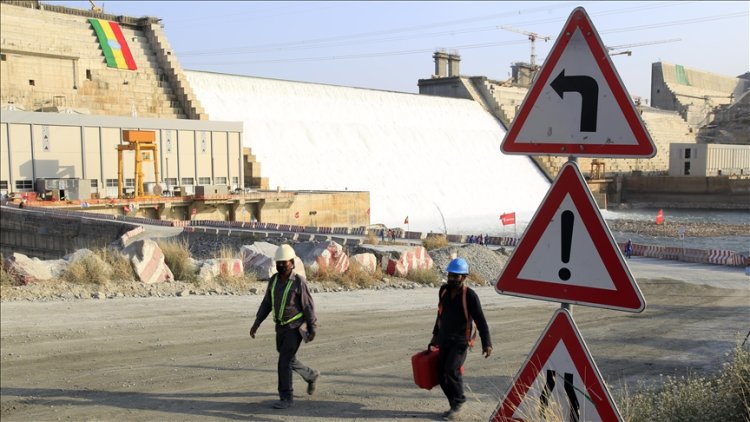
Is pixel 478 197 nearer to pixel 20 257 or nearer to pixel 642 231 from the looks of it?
pixel 642 231

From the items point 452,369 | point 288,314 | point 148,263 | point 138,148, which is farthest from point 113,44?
point 452,369

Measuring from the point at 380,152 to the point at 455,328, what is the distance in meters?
44.3

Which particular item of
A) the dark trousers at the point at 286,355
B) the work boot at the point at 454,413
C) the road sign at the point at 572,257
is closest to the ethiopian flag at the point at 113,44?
the dark trousers at the point at 286,355

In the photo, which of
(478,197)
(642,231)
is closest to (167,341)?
(642,231)

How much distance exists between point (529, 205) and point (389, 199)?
1374 cm

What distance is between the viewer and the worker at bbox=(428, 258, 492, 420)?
16.9 feet

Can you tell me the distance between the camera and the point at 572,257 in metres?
2.83

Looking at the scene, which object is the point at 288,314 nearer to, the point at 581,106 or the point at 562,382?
the point at 562,382

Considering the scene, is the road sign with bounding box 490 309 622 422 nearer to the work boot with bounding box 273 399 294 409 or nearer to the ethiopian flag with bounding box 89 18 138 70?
the work boot with bounding box 273 399 294 409

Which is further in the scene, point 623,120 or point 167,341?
point 167,341

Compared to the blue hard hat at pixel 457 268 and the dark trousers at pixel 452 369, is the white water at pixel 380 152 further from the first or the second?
the blue hard hat at pixel 457 268

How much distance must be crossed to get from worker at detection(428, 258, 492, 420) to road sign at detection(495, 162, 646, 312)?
85.5 inches

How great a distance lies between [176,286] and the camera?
1190 centimetres

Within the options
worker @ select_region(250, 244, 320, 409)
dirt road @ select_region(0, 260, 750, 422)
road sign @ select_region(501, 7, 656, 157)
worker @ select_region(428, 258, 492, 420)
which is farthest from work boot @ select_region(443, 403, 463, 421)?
road sign @ select_region(501, 7, 656, 157)
